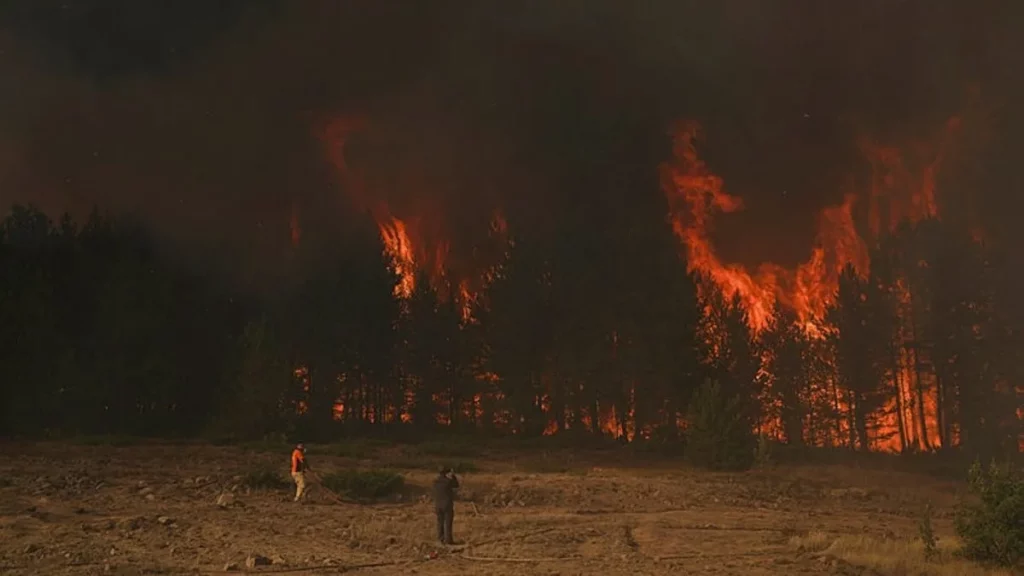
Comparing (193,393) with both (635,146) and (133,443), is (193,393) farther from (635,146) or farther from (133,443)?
(635,146)

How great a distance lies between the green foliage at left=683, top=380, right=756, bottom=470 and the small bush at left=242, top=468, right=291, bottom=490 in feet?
67.5

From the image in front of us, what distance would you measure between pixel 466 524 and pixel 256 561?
7.06 meters

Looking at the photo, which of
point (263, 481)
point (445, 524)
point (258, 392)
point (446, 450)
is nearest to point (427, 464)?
point (446, 450)

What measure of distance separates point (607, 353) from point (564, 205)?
26.7m

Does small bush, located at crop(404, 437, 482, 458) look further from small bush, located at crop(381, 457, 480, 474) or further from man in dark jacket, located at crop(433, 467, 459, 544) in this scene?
man in dark jacket, located at crop(433, 467, 459, 544)

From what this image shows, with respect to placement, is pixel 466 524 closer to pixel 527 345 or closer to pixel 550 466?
pixel 550 466

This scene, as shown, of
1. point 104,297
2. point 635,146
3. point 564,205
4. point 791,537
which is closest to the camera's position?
point 791,537

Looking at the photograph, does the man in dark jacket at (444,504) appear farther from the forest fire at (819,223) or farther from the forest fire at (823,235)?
the forest fire at (819,223)

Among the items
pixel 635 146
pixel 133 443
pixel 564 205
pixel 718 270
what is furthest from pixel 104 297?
pixel 635 146

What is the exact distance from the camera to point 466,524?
21.5m

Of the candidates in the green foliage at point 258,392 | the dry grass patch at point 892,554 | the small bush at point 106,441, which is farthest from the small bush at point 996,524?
the small bush at point 106,441

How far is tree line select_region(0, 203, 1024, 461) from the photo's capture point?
161 ft

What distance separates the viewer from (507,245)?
59.2 metres

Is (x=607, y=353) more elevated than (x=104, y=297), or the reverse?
(x=104, y=297)
